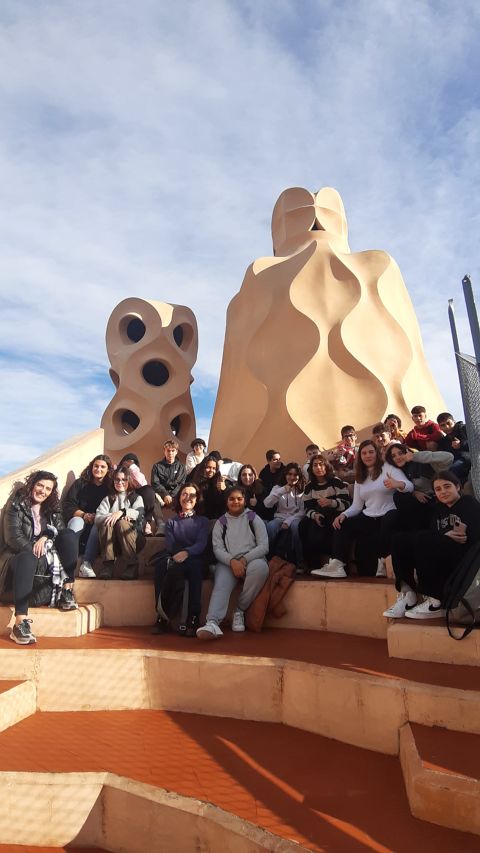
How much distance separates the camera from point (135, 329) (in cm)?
1791

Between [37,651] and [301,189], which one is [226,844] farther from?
[301,189]

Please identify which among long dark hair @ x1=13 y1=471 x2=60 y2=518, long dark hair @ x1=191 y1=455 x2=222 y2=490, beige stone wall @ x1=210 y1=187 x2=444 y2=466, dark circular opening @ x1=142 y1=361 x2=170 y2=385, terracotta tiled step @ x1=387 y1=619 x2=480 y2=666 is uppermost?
dark circular opening @ x1=142 y1=361 x2=170 y2=385

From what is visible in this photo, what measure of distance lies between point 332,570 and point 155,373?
552 inches

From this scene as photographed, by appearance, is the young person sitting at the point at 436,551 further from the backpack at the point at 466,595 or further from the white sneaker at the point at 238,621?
the white sneaker at the point at 238,621

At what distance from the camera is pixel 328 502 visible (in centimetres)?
444

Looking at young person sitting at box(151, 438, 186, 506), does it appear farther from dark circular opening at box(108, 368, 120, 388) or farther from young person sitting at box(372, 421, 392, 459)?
dark circular opening at box(108, 368, 120, 388)

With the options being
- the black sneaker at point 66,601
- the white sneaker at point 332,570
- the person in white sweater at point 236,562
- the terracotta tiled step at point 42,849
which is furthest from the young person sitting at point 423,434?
the terracotta tiled step at point 42,849

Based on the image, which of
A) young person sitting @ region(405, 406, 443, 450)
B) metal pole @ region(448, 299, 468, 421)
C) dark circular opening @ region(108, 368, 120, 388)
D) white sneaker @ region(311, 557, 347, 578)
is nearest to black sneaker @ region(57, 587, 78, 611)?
white sneaker @ region(311, 557, 347, 578)

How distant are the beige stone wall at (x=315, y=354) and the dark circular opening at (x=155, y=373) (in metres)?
5.52

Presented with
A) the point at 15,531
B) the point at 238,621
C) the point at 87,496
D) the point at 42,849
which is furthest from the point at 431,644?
the point at 87,496

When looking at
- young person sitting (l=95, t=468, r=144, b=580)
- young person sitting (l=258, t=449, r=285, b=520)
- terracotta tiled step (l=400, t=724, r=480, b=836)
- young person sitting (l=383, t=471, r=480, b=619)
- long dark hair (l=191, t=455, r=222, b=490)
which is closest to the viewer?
terracotta tiled step (l=400, t=724, r=480, b=836)

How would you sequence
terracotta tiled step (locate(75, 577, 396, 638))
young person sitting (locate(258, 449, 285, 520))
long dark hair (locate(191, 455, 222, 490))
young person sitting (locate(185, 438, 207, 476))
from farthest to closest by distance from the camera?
young person sitting (locate(185, 438, 207, 476)) → young person sitting (locate(258, 449, 285, 520)) → long dark hair (locate(191, 455, 222, 490)) → terracotta tiled step (locate(75, 577, 396, 638))

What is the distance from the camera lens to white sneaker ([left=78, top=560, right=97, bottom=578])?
13.6 feet

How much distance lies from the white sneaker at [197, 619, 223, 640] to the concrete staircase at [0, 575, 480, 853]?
0.07 meters
